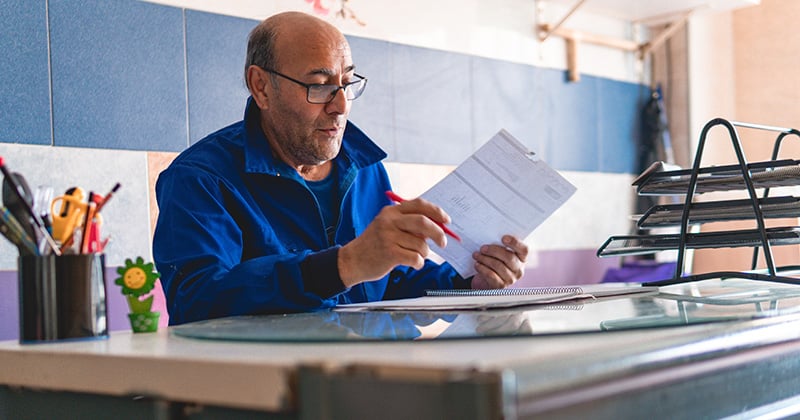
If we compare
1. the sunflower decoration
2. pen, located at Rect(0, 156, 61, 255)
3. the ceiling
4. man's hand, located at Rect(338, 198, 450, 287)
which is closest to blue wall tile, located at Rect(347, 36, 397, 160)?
the ceiling

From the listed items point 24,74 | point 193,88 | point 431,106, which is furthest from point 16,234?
point 431,106

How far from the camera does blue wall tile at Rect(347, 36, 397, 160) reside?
10.2 feet

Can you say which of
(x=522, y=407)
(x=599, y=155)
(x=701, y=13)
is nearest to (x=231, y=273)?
(x=522, y=407)

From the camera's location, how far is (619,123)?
4.24 metres

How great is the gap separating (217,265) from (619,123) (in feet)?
10.3

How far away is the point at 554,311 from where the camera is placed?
3.59ft

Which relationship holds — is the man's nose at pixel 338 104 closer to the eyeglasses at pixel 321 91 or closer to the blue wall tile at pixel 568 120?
the eyeglasses at pixel 321 91

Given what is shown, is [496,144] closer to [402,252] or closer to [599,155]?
[402,252]

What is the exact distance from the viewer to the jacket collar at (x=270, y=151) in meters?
1.68

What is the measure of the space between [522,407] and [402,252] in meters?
0.62

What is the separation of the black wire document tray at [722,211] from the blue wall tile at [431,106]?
1.68m

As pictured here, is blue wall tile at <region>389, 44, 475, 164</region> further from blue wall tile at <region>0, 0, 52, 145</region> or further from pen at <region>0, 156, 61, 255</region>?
pen at <region>0, 156, 61, 255</region>

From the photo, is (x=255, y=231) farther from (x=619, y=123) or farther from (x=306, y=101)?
(x=619, y=123)

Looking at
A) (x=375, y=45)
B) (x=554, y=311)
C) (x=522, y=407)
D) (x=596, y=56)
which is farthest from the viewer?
(x=596, y=56)
